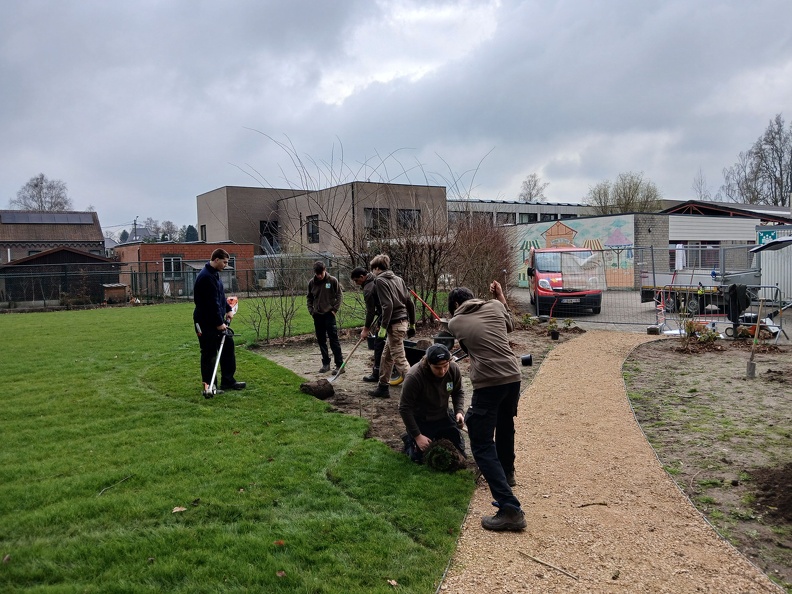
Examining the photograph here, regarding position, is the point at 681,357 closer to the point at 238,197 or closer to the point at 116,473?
the point at 116,473

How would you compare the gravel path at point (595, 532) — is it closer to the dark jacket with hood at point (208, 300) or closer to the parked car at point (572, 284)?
the dark jacket with hood at point (208, 300)

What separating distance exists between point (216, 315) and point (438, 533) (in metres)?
4.74

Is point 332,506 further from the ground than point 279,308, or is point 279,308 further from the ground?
point 279,308

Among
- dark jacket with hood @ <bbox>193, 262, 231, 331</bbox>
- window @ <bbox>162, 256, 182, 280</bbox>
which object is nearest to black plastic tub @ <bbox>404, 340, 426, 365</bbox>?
dark jacket with hood @ <bbox>193, 262, 231, 331</bbox>

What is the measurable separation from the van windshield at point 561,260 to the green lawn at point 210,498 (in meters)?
12.1

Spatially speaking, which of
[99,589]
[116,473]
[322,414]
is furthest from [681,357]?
[99,589]

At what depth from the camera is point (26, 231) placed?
53062mm

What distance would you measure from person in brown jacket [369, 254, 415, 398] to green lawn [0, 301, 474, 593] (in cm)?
102

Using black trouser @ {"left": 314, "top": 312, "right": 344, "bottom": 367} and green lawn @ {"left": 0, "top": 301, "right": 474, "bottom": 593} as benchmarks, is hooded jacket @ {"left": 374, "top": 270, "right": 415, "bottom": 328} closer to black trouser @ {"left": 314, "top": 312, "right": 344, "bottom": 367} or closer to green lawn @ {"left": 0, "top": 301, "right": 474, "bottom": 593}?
green lawn @ {"left": 0, "top": 301, "right": 474, "bottom": 593}

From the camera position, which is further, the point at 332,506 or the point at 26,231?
the point at 26,231

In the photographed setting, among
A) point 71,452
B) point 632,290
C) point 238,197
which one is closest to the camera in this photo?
point 71,452

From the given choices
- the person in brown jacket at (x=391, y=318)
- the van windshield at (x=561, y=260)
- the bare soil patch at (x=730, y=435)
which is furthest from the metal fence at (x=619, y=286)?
the person in brown jacket at (x=391, y=318)

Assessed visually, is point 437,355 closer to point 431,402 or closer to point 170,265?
point 431,402

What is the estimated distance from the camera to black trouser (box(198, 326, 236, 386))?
26.5 ft
